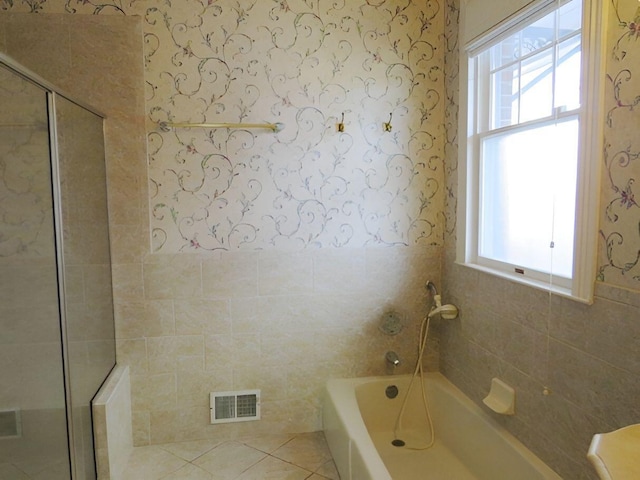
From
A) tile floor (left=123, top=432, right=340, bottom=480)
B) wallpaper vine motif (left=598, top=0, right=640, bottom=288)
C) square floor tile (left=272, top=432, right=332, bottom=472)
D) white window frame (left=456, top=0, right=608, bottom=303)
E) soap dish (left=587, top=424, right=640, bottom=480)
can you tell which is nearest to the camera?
soap dish (left=587, top=424, right=640, bottom=480)

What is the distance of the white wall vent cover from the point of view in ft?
7.74

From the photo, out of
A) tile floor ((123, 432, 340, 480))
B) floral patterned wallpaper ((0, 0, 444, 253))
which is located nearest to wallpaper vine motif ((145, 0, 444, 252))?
floral patterned wallpaper ((0, 0, 444, 253))

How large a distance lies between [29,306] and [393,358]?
1.77 meters

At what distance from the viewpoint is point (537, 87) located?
5.80ft

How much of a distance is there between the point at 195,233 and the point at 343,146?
0.93 metres

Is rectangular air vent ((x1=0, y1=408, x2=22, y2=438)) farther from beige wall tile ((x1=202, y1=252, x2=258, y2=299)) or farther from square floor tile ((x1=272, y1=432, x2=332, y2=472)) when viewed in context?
square floor tile ((x1=272, y1=432, x2=332, y2=472))

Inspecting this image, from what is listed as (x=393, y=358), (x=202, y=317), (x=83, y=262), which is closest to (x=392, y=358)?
(x=393, y=358)

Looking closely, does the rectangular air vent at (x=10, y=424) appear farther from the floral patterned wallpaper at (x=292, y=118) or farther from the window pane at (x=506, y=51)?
the window pane at (x=506, y=51)

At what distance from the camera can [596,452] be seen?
2.81 ft

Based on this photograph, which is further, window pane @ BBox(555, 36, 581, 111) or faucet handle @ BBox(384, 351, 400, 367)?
faucet handle @ BBox(384, 351, 400, 367)

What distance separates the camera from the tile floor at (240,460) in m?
2.07

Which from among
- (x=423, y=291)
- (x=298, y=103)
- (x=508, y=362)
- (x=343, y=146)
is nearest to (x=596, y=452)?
(x=508, y=362)

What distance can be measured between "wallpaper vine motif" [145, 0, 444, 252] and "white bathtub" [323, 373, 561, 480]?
0.84m

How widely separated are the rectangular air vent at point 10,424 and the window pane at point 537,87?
2.45m
